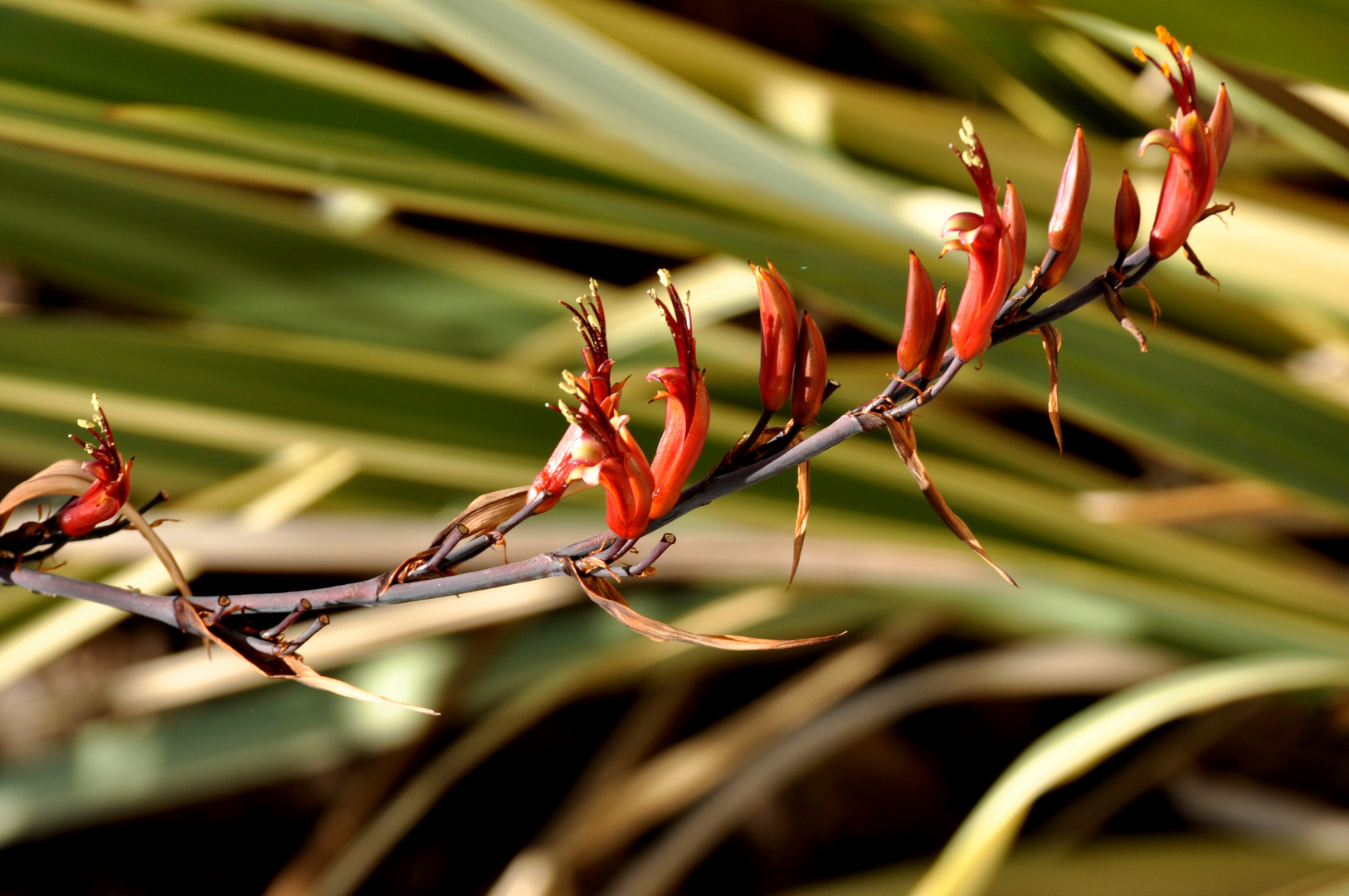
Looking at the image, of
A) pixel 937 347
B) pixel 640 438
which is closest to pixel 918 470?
pixel 937 347

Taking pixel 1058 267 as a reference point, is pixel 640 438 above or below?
below

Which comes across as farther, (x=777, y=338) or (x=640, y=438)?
(x=640, y=438)

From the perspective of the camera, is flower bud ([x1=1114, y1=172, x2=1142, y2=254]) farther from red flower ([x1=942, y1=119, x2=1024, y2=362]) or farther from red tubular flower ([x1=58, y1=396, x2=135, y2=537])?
red tubular flower ([x1=58, y1=396, x2=135, y2=537])

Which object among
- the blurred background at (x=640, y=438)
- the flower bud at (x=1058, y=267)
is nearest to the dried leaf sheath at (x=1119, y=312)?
the flower bud at (x=1058, y=267)

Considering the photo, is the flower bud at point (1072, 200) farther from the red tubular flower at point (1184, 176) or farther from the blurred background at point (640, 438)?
the blurred background at point (640, 438)

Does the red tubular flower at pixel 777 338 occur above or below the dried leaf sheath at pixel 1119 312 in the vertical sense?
below

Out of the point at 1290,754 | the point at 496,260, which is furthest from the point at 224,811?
the point at 1290,754

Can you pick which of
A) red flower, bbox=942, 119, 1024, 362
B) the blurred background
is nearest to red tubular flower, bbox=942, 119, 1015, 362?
red flower, bbox=942, 119, 1024, 362

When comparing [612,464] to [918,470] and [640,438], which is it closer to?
[918,470]
